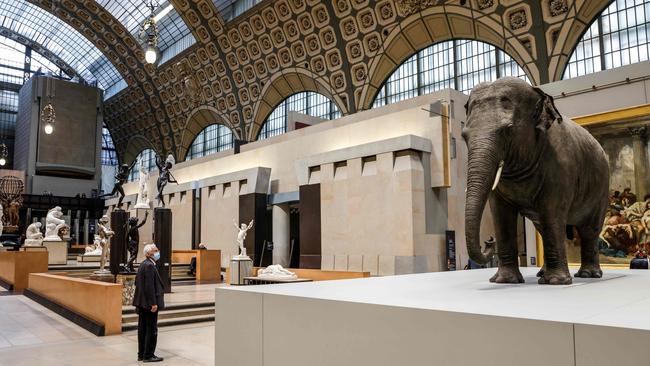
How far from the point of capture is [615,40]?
2019cm

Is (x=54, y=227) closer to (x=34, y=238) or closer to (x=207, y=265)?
(x=34, y=238)

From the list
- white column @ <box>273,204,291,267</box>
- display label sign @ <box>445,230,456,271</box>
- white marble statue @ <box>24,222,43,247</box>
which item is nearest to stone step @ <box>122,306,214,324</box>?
display label sign @ <box>445,230,456,271</box>

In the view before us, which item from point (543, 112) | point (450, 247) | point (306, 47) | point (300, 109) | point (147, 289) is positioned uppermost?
point (306, 47)

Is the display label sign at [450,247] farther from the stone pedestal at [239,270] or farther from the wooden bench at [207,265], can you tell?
the wooden bench at [207,265]

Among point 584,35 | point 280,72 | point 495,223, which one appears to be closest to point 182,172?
point 280,72

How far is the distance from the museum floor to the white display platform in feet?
16.9

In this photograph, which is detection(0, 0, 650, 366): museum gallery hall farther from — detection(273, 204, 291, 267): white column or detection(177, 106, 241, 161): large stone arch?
detection(177, 106, 241, 161): large stone arch

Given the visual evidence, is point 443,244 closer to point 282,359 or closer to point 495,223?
point 495,223

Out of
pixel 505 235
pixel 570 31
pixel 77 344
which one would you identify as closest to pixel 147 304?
pixel 77 344

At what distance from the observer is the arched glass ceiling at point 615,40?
1914 cm

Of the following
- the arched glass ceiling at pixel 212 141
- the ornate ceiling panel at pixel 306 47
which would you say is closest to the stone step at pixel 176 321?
the ornate ceiling panel at pixel 306 47

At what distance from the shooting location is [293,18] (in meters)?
31.1

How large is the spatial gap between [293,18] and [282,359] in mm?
30330

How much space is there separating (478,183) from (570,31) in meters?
21.4
